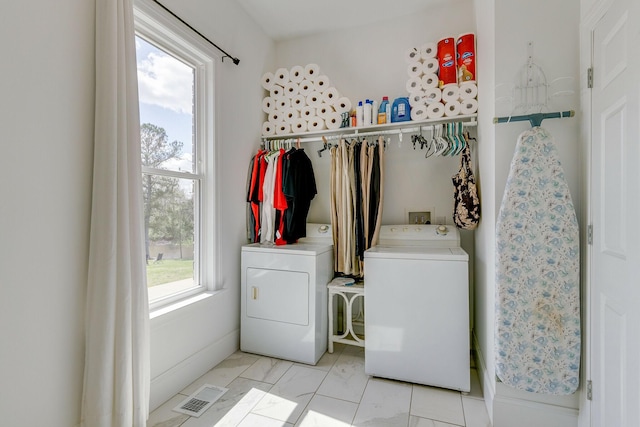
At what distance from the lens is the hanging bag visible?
209cm

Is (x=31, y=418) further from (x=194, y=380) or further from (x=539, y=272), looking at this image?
(x=539, y=272)

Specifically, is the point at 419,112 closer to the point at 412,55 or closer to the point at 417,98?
the point at 417,98

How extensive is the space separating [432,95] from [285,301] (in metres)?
1.97

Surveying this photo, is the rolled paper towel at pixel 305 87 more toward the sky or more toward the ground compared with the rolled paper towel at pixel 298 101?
more toward the sky

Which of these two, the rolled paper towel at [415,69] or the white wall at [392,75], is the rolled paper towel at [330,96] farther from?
the rolled paper towel at [415,69]

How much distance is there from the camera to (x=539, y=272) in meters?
1.46

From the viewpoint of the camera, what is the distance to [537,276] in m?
1.46

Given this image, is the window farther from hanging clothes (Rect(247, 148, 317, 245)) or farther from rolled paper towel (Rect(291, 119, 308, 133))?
rolled paper towel (Rect(291, 119, 308, 133))

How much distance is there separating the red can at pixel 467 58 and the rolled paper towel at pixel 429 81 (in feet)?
0.58

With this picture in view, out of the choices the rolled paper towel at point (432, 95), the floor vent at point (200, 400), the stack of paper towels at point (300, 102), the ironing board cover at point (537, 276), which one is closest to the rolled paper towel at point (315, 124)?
the stack of paper towels at point (300, 102)

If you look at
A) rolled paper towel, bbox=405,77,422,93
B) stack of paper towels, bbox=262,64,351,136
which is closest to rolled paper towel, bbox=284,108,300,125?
stack of paper towels, bbox=262,64,351,136

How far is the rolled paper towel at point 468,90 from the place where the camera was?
216 centimetres

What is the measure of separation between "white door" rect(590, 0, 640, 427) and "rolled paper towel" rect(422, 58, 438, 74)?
109 cm

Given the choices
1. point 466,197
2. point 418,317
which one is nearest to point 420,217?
point 466,197
